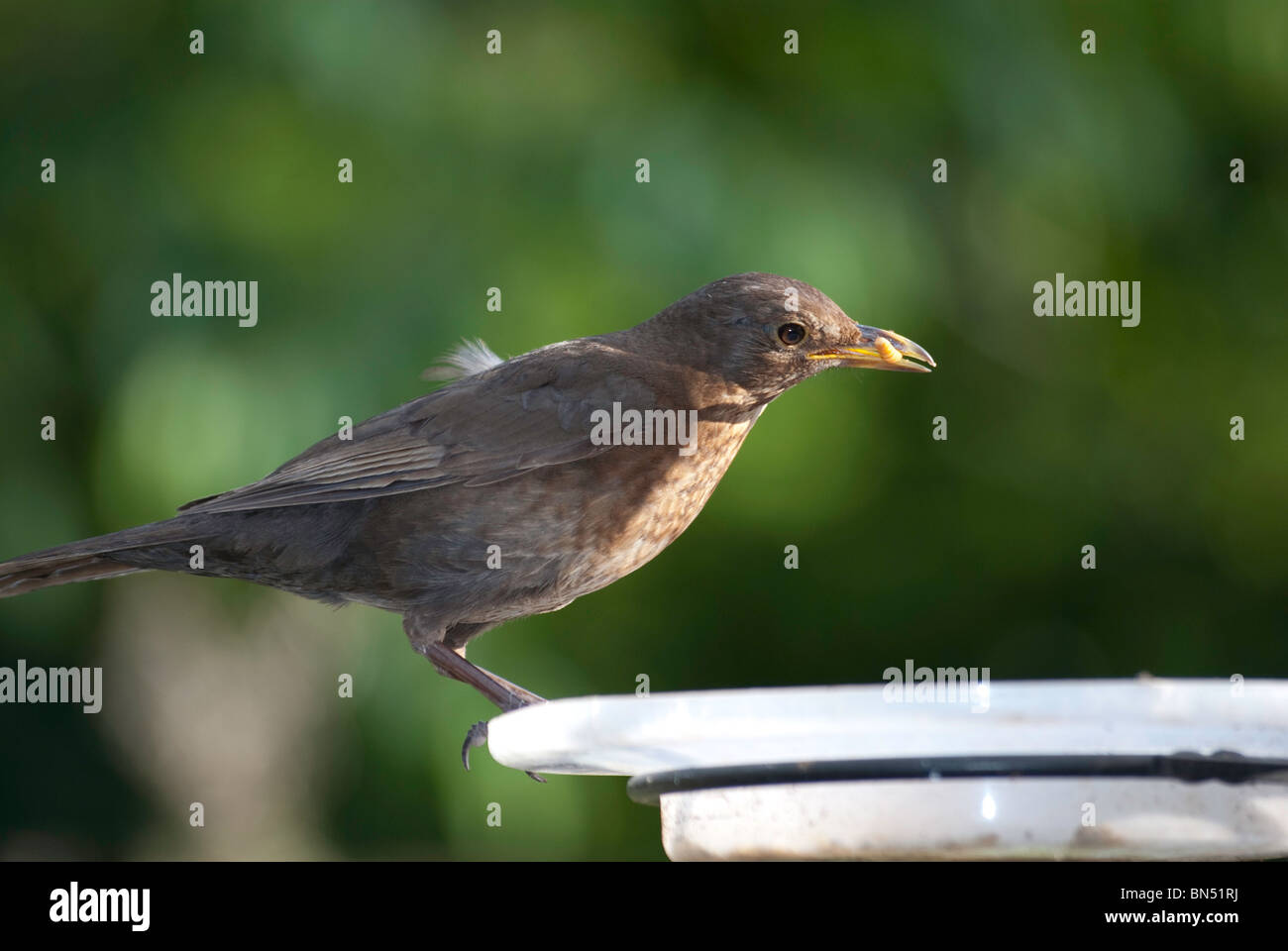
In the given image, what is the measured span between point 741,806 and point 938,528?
5.41 metres

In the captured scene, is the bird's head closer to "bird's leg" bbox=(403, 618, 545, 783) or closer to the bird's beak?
the bird's beak

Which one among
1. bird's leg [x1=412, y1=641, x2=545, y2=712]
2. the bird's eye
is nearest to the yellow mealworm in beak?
the bird's eye

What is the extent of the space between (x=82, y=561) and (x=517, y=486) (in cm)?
113

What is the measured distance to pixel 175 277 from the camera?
20.8 ft

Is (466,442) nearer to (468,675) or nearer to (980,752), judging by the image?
(468,675)

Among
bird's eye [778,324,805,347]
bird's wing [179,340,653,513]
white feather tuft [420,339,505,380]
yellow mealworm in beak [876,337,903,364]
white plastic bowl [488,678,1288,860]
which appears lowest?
white plastic bowl [488,678,1288,860]

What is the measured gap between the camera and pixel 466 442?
14.4 ft

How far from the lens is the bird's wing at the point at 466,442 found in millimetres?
4238

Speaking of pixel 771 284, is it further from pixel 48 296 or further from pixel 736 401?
pixel 48 296

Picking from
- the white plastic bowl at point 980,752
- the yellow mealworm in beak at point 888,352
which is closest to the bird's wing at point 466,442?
the yellow mealworm in beak at point 888,352

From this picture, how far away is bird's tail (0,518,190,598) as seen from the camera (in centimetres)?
397

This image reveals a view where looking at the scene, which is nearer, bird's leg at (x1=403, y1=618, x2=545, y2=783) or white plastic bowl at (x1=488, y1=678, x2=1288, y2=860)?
white plastic bowl at (x1=488, y1=678, x2=1288, y2=860)
